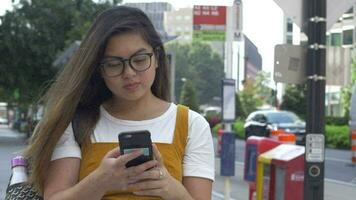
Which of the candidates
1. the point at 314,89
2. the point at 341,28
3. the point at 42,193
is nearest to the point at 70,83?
the point at 42,193

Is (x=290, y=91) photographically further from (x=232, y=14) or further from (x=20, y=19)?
(x=232, y=14)

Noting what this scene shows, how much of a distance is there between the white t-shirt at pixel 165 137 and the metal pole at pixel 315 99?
316 centimetres

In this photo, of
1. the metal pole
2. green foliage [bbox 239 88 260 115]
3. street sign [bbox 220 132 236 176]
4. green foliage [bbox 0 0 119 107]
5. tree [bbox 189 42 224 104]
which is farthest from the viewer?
tree [bbox 189 42 224 104]

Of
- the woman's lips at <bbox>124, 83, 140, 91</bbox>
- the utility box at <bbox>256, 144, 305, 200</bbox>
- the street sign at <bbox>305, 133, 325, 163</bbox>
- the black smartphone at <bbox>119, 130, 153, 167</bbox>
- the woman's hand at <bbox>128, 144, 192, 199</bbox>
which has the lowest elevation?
the utility box at <bbox>256, 144, 305, 200</bbox>

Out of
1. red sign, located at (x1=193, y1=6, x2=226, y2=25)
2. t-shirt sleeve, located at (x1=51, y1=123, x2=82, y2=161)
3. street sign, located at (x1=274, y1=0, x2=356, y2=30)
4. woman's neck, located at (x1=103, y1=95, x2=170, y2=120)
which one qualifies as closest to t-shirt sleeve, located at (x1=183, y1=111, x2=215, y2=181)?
woman's neck, located at (x1=103, y1=95, x2=170, y2=120)

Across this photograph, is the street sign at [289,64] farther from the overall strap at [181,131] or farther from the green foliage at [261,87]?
the green foliage at [261,87]

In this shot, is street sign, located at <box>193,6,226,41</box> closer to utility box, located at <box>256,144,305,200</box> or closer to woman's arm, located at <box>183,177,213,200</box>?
utility box, located at <box>256,144,305,200</box>

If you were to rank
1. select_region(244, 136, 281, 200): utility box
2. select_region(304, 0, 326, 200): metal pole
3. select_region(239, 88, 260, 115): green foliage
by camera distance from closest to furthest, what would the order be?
select_region(304, 0, 326, 200): metal pole, select_region(244, 136, 281, 200): utility box, select_region(239, 88, 260, 115): green foliage

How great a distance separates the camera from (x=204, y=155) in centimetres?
222

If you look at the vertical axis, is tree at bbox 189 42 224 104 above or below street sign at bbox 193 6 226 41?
below

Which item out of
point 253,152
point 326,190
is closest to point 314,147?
point 253,152

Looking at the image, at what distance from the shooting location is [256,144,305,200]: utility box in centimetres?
626

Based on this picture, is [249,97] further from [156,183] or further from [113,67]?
[156,183]

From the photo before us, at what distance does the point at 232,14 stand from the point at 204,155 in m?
10.4
